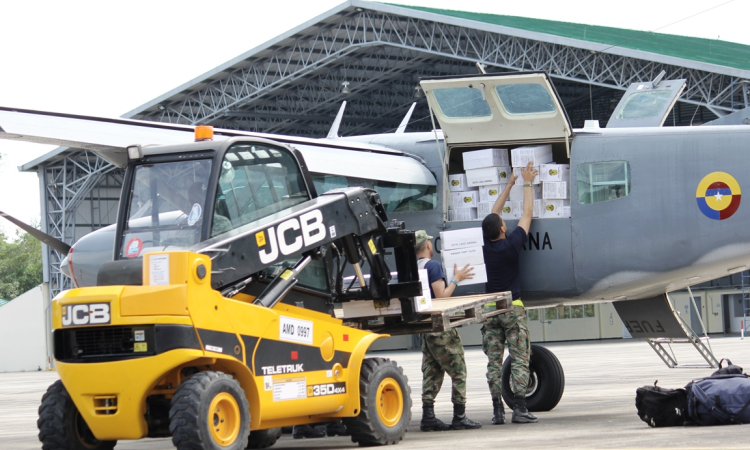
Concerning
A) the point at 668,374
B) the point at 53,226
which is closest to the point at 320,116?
the point at 53,226

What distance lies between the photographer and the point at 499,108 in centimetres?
1103

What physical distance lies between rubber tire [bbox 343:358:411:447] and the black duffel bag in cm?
237

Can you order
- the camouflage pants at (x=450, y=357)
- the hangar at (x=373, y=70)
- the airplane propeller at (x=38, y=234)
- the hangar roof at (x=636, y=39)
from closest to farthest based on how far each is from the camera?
1. the airplane propeller at (x=38, y=234)
2. the camouflage pants at (x=450, y=357)
3. the hangar at (x=373, y=70)
4. the hangar roof at (x=636, y=39)

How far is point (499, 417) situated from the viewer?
1034 centimetres

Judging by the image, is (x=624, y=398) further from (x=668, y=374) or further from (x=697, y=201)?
(x=668, y=374)

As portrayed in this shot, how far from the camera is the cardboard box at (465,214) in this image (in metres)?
11.4

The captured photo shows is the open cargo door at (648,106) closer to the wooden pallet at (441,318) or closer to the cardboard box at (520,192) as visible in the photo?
the cardboard box at (520,192)

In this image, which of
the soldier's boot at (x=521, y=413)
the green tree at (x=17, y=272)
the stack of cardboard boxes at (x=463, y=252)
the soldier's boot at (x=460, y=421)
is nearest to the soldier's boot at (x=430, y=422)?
the soldier's boot at (x=460, y=421)

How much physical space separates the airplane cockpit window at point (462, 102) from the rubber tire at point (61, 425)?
19.3 ft

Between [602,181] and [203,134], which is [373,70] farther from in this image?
[203,134]

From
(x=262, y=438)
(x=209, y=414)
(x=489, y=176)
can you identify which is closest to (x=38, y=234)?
(x=262, y=438)

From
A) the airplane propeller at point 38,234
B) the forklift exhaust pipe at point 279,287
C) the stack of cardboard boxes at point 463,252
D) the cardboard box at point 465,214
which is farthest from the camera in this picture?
the cardboard box at point 465,214

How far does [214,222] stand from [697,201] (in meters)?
5.86

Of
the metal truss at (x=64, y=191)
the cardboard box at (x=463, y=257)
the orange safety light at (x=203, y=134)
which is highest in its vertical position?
the metal truss at (x=64, y=191)
